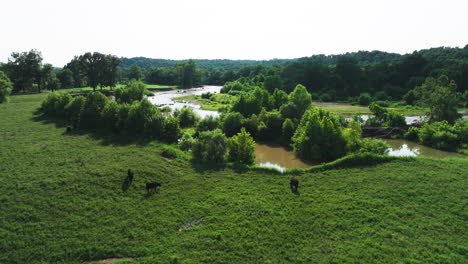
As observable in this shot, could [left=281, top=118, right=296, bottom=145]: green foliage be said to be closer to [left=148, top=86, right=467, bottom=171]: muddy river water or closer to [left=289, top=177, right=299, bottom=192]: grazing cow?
[left=148, top=86, right=467, bottom=171]: muddy river water

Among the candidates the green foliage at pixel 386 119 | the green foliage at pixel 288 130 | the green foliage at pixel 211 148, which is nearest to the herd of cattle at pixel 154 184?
the green foliage at pixel 211 148

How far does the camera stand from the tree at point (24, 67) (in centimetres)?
8844

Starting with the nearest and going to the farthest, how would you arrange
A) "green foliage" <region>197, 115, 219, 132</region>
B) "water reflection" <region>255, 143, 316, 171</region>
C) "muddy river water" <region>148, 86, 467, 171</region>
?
1. "water reflection" <region>255, 143, 316, 171</region>
2. "muddy river water" <region>148, 86, 467, 171</region>
3. "green foliage" <region>197, 115, 219, 132</region>

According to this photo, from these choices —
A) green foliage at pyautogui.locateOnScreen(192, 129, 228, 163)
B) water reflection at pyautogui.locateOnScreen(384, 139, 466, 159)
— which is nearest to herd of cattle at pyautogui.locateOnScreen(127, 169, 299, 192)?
green foliage at pyautogui.locateOnScreen(192, 129, 228, 163)

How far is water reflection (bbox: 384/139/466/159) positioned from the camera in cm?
4219

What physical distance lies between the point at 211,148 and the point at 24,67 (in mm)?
92154

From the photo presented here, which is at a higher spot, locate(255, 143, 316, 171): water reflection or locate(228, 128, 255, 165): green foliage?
locate(228, 128, 255, 165): green foliage

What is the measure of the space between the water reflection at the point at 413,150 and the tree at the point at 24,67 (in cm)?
11022

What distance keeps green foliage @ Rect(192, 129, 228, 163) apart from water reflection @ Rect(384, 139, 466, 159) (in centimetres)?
2883

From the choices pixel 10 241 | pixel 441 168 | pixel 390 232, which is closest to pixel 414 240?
pixel 390 232

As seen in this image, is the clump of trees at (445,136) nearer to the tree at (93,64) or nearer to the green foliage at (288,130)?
the green foliage at (288,130)

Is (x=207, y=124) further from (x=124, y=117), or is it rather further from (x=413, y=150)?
(x=413, y=150)

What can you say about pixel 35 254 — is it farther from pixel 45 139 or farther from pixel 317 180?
pixel 45 139

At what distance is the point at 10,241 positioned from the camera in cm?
1908
